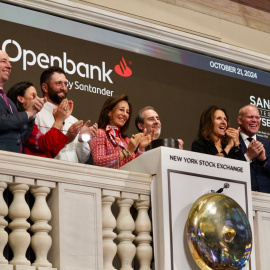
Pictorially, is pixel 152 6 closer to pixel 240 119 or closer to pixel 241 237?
pixel 240 119

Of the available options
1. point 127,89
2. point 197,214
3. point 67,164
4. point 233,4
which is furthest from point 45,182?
point 233,4

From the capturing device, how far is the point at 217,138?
5.50m

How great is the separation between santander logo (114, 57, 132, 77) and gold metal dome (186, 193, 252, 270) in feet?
9.29

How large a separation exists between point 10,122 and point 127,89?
10.8ft

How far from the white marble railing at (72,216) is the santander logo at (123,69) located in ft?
9.02

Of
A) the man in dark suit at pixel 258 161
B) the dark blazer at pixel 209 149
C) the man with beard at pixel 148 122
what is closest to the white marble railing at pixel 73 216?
the dark blazer at pixel 209 149

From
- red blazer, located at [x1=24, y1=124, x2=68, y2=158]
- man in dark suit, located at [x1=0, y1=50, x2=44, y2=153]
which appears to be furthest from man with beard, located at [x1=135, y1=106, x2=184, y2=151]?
man in dark suit, located at [x1=0, y1=50, x2=44, y2=153]

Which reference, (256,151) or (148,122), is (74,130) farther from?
(148,122)

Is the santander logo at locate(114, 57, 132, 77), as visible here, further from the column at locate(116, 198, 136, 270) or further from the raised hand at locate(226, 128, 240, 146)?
the column at locate(116, 198, 136, 270)

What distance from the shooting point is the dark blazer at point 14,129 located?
4.11m

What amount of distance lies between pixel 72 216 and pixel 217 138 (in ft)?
4.77

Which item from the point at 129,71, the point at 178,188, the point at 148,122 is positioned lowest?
the point at 178,188

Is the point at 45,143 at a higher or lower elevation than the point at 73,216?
higher

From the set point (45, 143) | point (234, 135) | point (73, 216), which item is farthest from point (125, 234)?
point (234, 135)
